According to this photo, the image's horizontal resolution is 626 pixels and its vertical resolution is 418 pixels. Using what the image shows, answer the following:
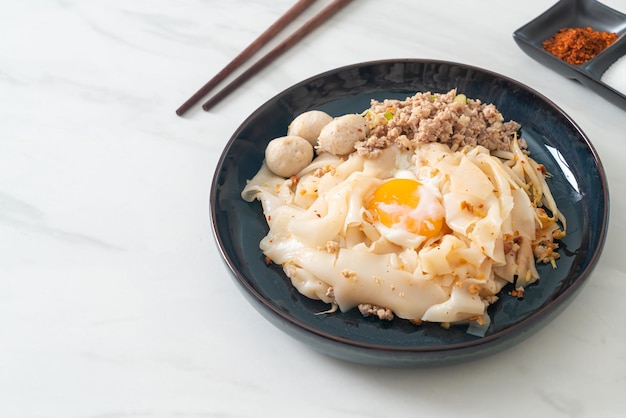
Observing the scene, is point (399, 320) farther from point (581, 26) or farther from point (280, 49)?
point (581, 26)

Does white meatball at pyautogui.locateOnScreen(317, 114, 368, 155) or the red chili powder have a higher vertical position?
the red chili powder

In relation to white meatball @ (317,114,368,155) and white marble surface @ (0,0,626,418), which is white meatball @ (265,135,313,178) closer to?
white meatball @ (317,114,368,155)

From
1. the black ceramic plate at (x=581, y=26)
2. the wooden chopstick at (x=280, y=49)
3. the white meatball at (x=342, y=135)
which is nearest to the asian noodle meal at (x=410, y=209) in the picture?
the white meatball at (x=342, y=135)

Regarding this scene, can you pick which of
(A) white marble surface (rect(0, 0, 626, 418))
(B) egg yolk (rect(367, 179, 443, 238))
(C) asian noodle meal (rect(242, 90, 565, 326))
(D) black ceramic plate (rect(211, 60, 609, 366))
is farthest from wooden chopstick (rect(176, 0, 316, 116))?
(B) egg yolk (rect(367, 179, 443, 238))

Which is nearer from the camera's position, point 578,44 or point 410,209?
point 410,209

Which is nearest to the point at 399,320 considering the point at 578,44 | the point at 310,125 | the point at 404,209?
the point at 404,209

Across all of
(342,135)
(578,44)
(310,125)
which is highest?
(578,44)

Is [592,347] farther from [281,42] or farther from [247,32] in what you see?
[247,32]
